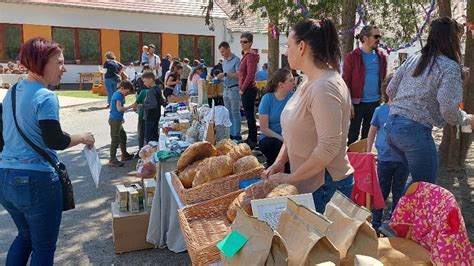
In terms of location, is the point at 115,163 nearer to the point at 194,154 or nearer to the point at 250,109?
the point at 250,109

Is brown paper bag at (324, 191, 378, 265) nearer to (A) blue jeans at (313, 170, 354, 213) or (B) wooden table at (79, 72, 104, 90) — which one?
(A) blue jeans at (313, 170, 354, 213)

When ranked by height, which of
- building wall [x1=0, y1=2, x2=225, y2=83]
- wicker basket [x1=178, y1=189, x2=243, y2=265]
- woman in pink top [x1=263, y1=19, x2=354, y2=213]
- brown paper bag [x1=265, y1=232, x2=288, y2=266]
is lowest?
wicker basket [x1=178, y1=189, x2=243, y2=265]

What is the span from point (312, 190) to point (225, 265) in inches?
29.3

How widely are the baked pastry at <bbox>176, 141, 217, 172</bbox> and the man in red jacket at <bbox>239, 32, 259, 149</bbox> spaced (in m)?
4.26

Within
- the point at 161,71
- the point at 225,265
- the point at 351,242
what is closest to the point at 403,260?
the point at 351,242

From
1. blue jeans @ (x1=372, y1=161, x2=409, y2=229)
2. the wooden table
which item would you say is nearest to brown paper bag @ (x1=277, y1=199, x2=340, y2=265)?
blue jeans @ (x1=372, y1=161, x2=409, y2=229)

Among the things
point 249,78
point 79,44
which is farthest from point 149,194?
point 79,44

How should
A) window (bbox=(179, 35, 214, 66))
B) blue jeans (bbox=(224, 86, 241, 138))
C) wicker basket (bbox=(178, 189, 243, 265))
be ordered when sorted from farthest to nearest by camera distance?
1. window (bbox=(179, 35, 214, 66))
2. blue jeans (bbox=(224, 86, 241, 138))
3. wicker basket (bbox=(178, 189, 243, 265))

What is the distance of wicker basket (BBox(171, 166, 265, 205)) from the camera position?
2.54 meters

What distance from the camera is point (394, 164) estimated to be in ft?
11.4

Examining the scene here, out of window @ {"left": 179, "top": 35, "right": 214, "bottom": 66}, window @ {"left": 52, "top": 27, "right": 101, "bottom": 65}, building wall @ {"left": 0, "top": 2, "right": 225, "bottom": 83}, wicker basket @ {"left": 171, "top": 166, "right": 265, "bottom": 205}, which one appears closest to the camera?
wicker basket @ {"left": 171, "top": 166, "right": 265, "bottom": 205}

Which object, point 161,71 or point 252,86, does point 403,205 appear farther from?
point 161,71

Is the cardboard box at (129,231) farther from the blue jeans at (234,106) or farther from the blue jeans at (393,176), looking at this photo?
the blue jeans at (234,106)

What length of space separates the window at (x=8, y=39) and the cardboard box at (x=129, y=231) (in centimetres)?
1860
